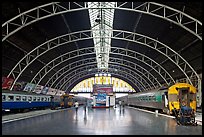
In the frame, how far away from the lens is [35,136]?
13555mm

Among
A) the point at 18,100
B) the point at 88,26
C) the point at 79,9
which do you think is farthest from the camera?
the point at 88,26

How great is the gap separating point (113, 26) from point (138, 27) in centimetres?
426

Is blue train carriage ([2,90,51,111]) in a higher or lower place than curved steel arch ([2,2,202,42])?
lower

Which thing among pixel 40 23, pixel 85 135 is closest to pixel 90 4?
pixel 40 23

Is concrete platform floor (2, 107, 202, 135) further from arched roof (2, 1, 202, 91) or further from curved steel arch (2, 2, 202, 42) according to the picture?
arched roof (2, 1, 202, 91)

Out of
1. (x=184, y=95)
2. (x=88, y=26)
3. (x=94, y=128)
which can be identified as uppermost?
(x=88, y=26)

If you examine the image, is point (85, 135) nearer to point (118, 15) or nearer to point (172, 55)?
point (118, 15)

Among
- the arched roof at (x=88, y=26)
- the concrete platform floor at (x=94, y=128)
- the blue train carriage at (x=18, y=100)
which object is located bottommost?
the concrete platform floor at (x=94, y=128)

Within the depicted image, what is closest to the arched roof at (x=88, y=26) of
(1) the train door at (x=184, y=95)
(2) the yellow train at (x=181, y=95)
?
(2) the yellow train at (x=181, y=95)

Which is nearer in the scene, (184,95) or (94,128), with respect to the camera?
(94,128)

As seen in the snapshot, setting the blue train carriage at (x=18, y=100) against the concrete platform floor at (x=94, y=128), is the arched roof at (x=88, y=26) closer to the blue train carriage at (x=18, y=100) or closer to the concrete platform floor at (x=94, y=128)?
the blue train carriage at (x=18, y=100)

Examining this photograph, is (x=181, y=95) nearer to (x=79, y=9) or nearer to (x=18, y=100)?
(x=79, y=9)

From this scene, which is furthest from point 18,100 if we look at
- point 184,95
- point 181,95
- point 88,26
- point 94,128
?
point 94,128

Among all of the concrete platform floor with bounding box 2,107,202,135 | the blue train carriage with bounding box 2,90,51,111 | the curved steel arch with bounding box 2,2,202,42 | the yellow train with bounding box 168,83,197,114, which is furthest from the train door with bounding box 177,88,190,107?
the blue train carriage with bounding box 2,90,51,111
